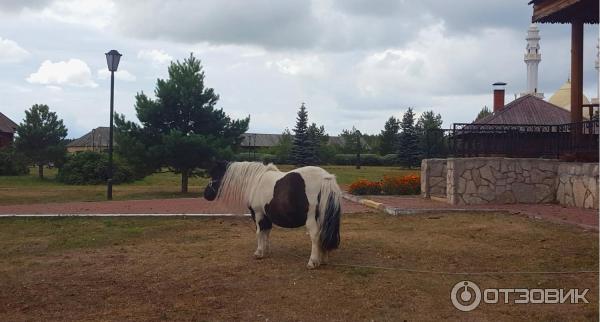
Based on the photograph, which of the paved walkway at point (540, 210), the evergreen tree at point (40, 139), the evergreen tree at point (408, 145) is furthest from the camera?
the evergreen tree at point (408, 145)

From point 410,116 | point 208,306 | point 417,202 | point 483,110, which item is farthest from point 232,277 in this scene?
point 483,110

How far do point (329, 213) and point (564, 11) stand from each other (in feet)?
35.9

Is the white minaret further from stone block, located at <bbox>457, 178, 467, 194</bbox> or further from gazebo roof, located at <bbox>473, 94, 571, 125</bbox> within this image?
stone block, located at <bbox>457, 178, 467, 194</bbox>

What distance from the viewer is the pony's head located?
7781 mm

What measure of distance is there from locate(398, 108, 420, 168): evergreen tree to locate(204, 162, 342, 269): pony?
43.8 meters

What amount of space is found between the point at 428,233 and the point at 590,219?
10.9 feet

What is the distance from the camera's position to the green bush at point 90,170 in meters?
29.8

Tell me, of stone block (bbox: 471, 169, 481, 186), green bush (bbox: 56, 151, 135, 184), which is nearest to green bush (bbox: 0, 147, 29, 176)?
green bush (bbox: 56, 151, 135, 184)

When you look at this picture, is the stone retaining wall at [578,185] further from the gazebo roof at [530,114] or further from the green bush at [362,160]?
the green bush at [362,160]

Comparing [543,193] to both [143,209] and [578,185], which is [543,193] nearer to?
[578,185]

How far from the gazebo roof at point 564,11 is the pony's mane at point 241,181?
9853mm

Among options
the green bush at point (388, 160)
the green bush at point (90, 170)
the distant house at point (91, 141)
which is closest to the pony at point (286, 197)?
the green bush at point (90, 170)

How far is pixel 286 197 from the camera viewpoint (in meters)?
6.95

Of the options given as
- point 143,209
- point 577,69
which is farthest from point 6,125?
point 577,69
